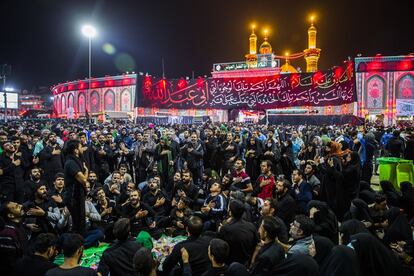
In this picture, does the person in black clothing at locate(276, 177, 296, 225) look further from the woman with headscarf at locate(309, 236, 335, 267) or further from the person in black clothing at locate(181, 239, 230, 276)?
the person in black clothing at locate(181, 239, 230, 276)

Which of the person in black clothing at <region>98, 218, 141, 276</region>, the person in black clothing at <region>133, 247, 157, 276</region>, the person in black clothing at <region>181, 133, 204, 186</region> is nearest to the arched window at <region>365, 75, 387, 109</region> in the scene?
the person in black clothing at <region>181, 133, 204, 186</region>

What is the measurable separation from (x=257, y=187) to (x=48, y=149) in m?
4.66

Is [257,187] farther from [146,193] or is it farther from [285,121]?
[285,121]

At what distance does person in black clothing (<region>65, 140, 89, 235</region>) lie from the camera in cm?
500

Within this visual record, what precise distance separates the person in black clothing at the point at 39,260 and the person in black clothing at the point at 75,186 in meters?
1.87

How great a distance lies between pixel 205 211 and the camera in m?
5.62

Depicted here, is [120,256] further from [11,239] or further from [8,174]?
[8,174]

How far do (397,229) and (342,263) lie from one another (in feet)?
5.54

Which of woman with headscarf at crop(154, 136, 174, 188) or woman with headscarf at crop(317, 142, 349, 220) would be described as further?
woman with headscarf at crop(154, 136, 174, 188)

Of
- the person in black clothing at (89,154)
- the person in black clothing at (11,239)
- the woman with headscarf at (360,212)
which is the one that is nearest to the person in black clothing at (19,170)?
the person in black clothing at (89,154)

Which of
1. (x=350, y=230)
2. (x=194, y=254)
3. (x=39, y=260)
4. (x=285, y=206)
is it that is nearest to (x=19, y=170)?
(x=39, y=260)

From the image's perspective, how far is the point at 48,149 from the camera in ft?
24.5

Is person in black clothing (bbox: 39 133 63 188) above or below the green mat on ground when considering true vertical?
above

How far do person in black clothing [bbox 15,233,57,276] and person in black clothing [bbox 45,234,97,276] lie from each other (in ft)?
0.86
